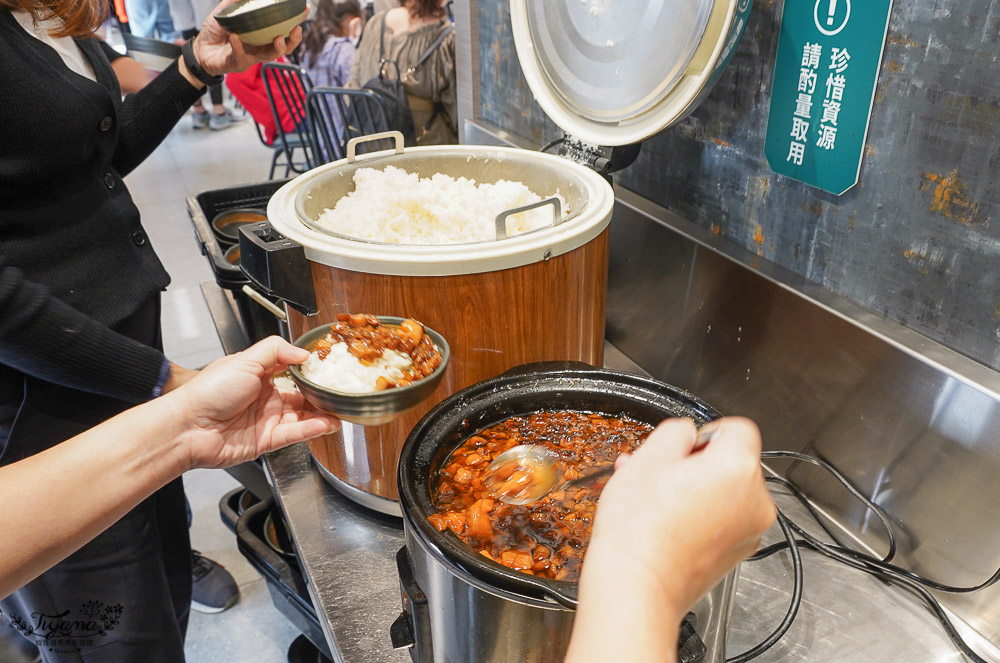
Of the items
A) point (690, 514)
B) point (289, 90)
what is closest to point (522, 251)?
point (690, 514)

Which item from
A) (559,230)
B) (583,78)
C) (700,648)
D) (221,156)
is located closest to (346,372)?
(559,230)

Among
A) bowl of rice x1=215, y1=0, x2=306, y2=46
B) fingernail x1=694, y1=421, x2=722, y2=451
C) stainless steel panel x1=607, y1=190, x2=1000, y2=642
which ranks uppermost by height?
bowl of rice x1=215, y1=0, x2=306, y2=46

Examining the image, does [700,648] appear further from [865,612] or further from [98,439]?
[98,439]

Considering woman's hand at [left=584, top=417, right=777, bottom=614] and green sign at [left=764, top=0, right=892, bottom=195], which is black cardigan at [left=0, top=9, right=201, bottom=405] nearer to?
woman's hand at [left=584, top=417, right=777, bottom=614]

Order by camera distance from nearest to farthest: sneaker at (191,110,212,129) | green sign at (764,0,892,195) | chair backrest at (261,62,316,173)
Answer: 1. green sign at (764,0,892,195)
2. chair backrest at (261,62,316,173)
3. sneaker at (191,110,212,129)

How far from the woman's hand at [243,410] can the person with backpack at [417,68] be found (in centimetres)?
269

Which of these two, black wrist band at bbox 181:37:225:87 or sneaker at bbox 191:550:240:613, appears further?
sneaker at bbox 191:550:240:613

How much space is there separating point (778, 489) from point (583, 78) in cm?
89

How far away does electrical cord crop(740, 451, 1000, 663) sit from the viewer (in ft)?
3.35

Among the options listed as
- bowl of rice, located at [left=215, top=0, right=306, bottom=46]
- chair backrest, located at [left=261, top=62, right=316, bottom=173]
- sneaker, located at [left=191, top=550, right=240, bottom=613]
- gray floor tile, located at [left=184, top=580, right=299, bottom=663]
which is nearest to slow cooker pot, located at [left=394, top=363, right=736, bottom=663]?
bowl of rice, located at [left=215, top=0, right=306, bottom=46]

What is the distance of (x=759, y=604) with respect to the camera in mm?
1131

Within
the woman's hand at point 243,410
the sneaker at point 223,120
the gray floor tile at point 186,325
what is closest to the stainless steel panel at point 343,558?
the woman's hand at point 243,410

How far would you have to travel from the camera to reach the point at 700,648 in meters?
0.69

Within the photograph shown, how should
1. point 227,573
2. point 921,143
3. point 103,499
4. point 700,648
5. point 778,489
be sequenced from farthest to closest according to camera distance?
1. point 227,573
2. point 778,489
3. point 921,143
4. point 103,499
5. point 700,648
